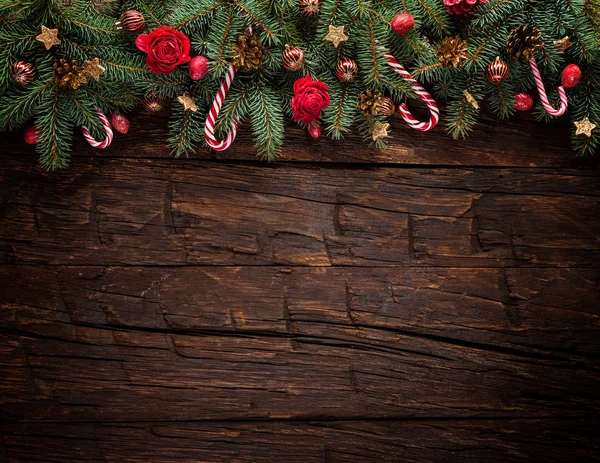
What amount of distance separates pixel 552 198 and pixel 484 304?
0.27 m

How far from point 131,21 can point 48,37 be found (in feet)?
0.47

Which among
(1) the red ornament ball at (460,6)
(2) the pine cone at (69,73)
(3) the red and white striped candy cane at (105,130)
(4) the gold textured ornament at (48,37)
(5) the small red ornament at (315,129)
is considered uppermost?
(1) the red ornament ball at (460,6)

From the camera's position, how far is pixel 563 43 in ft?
3.45

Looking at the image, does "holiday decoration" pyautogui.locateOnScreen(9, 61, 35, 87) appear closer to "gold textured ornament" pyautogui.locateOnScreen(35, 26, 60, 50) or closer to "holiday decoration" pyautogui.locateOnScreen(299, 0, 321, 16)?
"gold textured ornament" pyautogui.locateOnScreen(35, 26, 60, 50)

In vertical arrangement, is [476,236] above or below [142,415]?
above

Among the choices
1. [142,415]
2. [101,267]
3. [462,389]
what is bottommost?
[142,415]

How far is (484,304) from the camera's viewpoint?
1229 mm

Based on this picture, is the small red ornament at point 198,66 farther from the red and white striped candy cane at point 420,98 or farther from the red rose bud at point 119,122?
the red and white striped candy cane at point 420,98

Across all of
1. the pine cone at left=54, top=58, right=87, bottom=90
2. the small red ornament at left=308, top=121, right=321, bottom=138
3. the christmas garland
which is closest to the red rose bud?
the christmas garland

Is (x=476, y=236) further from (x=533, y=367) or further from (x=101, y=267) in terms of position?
(x=101, y=267)

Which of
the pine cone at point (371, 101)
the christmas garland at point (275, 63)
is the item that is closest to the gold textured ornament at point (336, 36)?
the christmas garland at point (275, 63)

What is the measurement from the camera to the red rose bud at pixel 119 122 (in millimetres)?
1095

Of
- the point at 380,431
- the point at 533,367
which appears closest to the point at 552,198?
the point at 533,367

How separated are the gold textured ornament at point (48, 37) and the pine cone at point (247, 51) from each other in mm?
305
